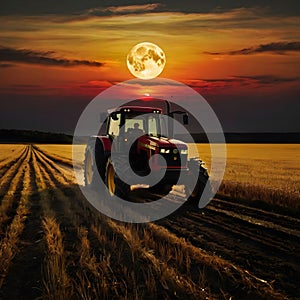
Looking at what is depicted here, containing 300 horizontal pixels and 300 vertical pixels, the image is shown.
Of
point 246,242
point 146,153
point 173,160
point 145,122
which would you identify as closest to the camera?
point 246,242

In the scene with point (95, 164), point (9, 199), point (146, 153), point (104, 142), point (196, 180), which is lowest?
point (9, 199)

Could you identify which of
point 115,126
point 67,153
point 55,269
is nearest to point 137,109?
point 115,126

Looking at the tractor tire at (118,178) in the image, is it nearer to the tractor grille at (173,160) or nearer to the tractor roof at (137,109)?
the tractor grille at (173,160)

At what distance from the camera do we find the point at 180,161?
9695mm

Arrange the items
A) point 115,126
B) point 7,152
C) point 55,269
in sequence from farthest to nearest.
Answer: point 7,152
point 115,126
point 55,269

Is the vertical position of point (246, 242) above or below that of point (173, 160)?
below

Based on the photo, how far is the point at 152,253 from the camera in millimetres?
5695

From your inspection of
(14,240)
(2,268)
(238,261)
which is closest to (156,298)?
(238,261)

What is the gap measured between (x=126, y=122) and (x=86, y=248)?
15.6 feet

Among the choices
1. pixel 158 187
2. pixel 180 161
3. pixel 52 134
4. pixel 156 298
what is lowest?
pixel 156 298

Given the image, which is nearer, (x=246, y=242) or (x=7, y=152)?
(x=246, y=242)

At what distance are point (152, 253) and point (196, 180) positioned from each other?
4195 mm

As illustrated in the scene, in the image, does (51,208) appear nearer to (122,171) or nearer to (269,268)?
(122,171)

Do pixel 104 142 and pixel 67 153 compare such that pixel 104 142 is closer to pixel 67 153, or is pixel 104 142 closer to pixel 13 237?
pixel 13 237
